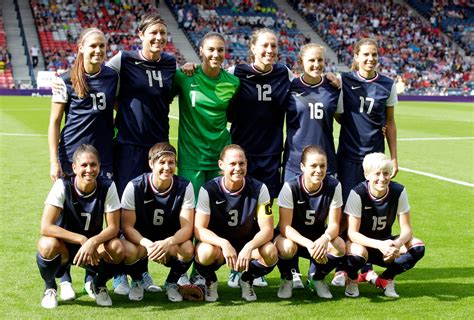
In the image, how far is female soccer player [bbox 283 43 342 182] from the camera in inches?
225

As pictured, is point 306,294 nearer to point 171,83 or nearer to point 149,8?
point 171,83

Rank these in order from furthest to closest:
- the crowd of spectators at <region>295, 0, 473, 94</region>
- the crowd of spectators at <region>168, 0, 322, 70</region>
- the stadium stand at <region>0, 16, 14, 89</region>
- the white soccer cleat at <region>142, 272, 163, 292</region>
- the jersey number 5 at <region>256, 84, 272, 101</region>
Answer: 1. the crowd of spectators at <region>168, 0, 322, 70</region>
2. the crowd of spectators at <region>295, 0, 473, 94</region>
3. the stadium stand at <region>0, 16, 14, 89</region>
4. the jersey number 5 at <region>256, 84, 272, 101</region>
5. the white soccer cleat at <region>142, 272, 163, 292</region>

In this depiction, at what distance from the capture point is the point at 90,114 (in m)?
5.39

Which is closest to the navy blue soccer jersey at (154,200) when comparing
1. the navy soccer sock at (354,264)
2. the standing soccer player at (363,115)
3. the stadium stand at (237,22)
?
the navy soccer sock at (354,264)

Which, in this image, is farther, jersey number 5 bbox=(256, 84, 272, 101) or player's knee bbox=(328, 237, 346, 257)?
jersey number 5 bbox=(256, 84, 272, 101)

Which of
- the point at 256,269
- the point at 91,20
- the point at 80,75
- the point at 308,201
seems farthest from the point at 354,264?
the point at 91,20

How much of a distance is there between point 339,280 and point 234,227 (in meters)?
1.06

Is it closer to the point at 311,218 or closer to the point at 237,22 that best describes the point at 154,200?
the point at 311,218

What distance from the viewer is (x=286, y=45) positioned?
42188 mm

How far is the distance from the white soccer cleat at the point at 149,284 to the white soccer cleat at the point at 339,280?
142cm

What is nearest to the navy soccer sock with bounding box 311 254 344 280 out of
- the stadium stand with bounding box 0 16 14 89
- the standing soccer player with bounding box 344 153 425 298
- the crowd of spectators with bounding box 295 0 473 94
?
the standing soccer player with bounding box 344 153 425 298

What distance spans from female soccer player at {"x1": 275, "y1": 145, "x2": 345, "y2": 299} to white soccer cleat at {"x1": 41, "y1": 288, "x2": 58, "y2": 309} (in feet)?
5.41

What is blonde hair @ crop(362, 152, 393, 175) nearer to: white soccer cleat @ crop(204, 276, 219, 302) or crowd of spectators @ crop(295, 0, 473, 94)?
white soccer cleat @ crop(204, 276, 219, 302)

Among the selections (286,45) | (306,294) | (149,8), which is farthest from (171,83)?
(149,8)
